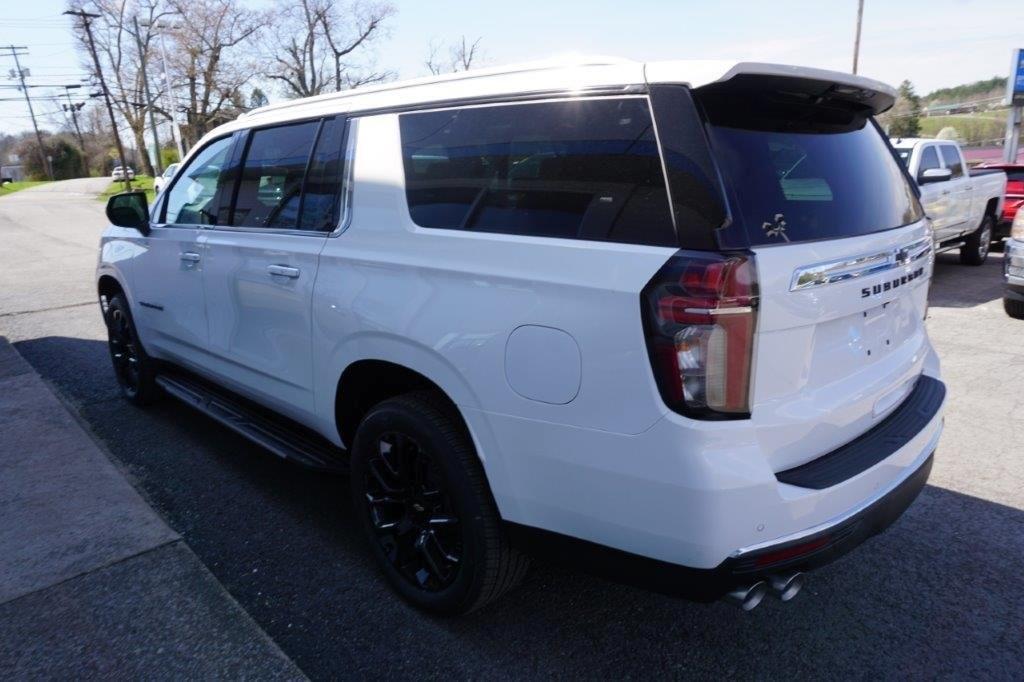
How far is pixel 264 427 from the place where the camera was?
3.50 metres

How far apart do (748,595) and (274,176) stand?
2703 mm

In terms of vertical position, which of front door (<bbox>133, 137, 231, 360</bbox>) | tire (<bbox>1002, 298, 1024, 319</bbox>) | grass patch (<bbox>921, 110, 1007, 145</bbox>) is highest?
front door (<bbox>133, 137, 231, 360</bbox>)

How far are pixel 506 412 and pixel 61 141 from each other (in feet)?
335

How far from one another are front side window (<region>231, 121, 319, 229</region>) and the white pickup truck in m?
8.05

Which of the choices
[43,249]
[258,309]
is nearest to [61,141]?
[43,249]

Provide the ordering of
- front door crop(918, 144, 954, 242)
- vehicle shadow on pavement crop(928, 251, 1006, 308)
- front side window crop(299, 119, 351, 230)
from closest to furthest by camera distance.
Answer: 1. front side window crop(299, 119, 351, 230)
2. vehicle shadow on pavement crop(928, 251, 1006, 308)
3. front door crop(918, 144, 954, 242)

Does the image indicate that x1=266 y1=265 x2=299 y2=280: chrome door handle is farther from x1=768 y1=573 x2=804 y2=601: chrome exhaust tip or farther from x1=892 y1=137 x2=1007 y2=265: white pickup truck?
x1=892 y1=137 x2=1007 y2=265: white pickup truck

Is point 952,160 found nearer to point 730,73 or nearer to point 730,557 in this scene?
point 730,73

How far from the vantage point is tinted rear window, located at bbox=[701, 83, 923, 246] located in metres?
1.97

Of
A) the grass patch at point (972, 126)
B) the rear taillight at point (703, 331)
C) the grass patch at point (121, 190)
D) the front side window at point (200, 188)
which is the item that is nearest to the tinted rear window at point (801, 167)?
the rear taillight at point (703, 331)

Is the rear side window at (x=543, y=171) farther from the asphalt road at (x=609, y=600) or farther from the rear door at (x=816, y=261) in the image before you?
the asphalt road at (x=609, y=600)

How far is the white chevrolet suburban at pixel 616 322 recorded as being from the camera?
1.88 metres

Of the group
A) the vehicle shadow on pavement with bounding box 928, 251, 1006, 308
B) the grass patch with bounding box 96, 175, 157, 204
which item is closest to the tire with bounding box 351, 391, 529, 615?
the vehicle shadow on pavement with bounding box 928, 251, 1006, 308

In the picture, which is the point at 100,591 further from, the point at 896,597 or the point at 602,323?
the point at 896,597
